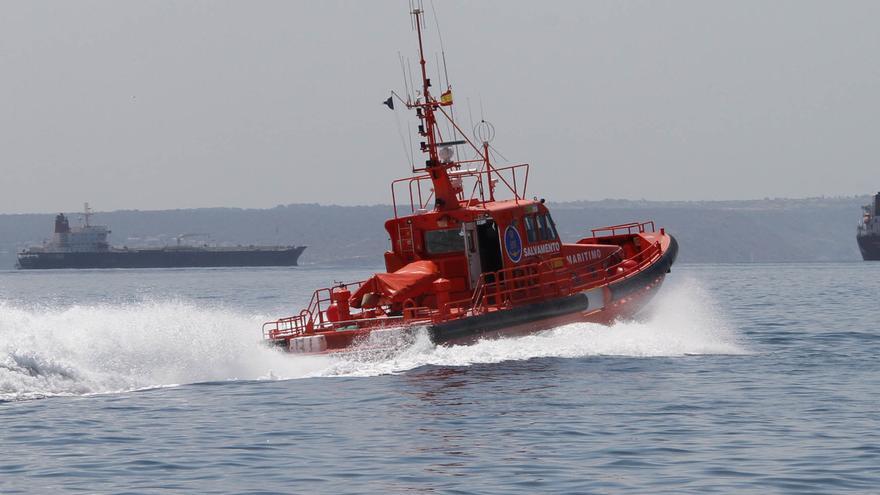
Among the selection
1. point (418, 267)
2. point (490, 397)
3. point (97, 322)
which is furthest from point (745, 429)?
point (97, 322)

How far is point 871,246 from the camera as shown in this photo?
12781cm

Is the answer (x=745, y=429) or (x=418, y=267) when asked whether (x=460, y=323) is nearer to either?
(x=418, y=267)

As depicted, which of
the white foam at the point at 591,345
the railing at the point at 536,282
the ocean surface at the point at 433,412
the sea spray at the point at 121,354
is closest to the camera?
the ocean surface at the point at 433,412

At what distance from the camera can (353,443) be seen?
13.7 meters

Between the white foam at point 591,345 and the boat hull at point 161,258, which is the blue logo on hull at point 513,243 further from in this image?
the boat hull at point 161,258

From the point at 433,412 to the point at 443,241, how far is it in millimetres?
7502

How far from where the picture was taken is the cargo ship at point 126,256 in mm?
149250

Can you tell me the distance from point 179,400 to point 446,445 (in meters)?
5.06

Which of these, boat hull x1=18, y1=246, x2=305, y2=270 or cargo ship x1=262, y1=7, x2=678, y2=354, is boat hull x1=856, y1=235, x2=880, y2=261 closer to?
boat hull x1=18, y1=246, x2=305, y2=270

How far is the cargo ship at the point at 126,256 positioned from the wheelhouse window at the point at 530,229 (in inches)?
4988

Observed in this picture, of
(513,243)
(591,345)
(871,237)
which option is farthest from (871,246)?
(591,345)

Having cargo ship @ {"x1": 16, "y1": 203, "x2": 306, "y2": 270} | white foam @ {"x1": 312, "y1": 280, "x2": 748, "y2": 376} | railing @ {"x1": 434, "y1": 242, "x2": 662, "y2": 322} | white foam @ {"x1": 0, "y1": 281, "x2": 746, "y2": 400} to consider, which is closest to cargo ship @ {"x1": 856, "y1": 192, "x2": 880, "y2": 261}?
cargo ship @ {"x1": 16, "y1": 203, "x2": 306, "y2": 270}

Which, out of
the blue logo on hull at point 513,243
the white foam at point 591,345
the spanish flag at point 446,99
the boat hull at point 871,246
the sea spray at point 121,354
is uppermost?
the spanish flag at point 446,99

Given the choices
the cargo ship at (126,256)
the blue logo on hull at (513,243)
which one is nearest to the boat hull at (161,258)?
the cargo ship at (126,256)
